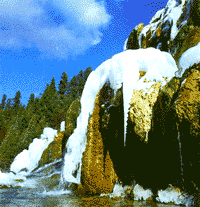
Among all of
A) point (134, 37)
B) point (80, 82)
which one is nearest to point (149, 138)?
point (134, 37)

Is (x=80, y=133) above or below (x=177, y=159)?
above

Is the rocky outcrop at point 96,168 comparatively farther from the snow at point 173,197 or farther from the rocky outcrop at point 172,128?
the snow at point 173,197

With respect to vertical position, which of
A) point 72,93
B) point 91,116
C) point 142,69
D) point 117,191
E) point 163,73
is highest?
point 72,93

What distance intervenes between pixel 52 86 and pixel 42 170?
22003 mm

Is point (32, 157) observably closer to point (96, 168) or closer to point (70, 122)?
point (70, 122)

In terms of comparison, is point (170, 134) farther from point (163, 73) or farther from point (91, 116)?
point (91, 116)

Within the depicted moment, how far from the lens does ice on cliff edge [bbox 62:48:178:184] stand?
508cm

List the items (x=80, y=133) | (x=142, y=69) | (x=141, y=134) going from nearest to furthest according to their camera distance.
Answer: (x=141, y=134) → (x=142, y=69) → (x=80, y=133)

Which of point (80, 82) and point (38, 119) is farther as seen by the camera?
point (80, 82)

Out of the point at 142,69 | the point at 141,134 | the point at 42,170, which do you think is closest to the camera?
the point at 141,134

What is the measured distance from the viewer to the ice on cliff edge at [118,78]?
16.7 feet

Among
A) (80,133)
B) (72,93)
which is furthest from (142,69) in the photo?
(72,93)

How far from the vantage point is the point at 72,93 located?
97.8 feet

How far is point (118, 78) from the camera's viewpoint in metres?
5.62
